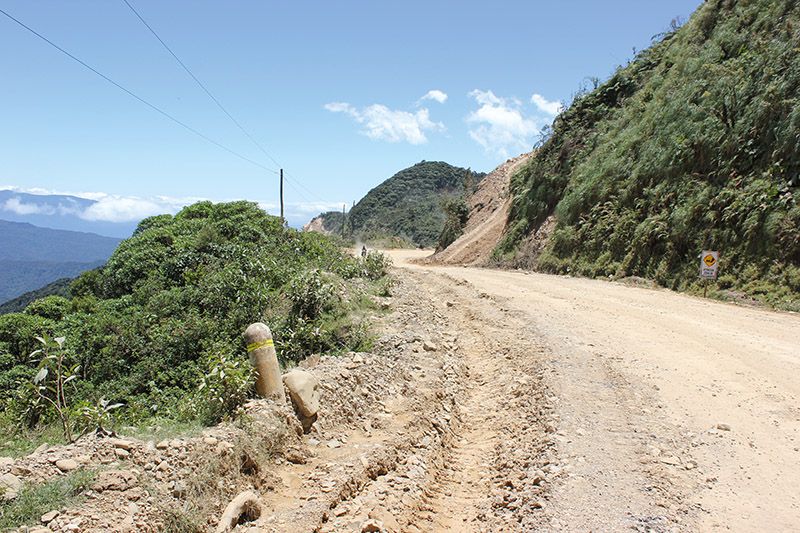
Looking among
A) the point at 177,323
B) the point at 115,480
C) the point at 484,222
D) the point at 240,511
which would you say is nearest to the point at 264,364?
the point at 240,511

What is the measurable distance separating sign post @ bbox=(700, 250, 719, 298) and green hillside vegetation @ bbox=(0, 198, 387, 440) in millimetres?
7565

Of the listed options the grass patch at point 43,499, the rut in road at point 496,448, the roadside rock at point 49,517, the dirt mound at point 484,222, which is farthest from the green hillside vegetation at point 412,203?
the roadside rock at point 49,517

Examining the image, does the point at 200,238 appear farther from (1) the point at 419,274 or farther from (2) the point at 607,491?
(2) the point at 607,491

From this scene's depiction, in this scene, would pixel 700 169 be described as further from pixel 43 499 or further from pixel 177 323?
pixel 43 499

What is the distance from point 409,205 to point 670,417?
80.0 meters

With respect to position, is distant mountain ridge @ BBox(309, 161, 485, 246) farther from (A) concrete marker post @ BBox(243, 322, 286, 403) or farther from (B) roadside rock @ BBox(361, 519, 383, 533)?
(B) roadside rock @ BBox(361, 519, 383, 533)

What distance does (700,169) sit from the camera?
51.3 feet

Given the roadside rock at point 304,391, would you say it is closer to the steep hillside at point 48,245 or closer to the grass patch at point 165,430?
the grass patch at point 165,430

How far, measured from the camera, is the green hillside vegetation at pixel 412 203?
234ft

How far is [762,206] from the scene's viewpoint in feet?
41.7

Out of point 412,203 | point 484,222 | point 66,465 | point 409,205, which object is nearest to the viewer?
point 66,465

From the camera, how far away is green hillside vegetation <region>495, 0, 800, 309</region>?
41.5 ft

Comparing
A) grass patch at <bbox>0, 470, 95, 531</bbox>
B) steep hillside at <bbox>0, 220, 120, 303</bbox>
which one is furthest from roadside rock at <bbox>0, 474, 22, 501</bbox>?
steep hillside at <bbox>0, 220, 120, 303</bbox>

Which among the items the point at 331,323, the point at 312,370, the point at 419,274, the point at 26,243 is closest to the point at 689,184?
the point at 419,274
